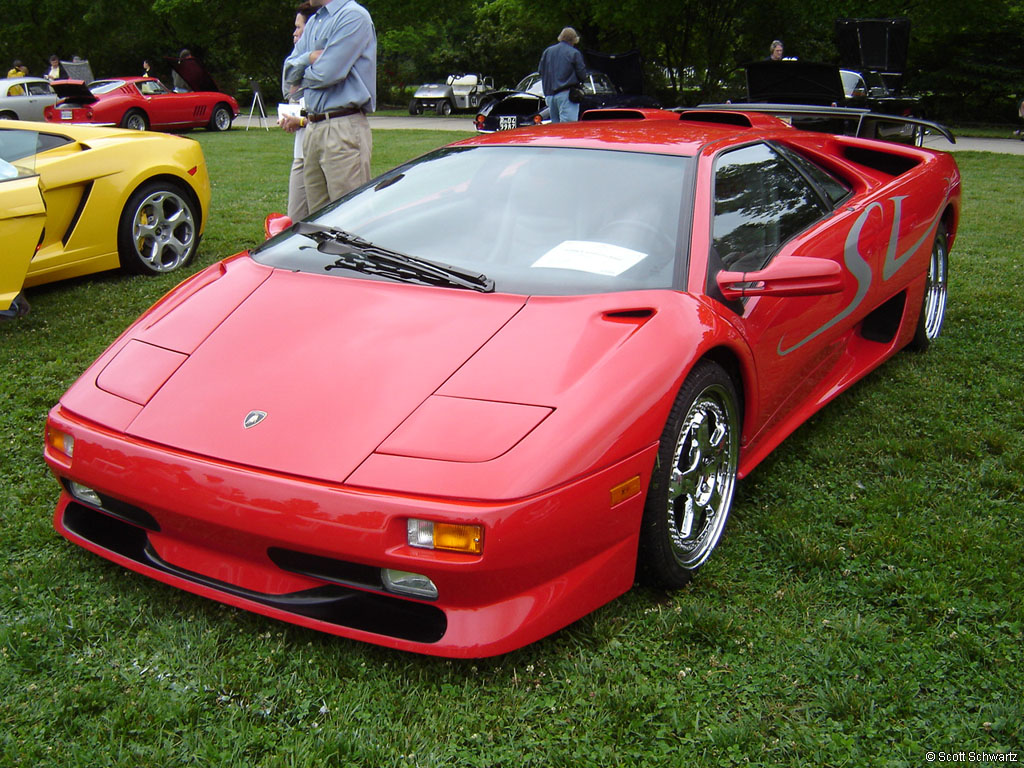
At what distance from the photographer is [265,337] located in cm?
251

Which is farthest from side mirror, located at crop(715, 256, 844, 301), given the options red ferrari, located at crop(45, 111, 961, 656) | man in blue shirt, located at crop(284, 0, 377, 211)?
man in blue shirt, located at crop(284, 0, 377, 211)

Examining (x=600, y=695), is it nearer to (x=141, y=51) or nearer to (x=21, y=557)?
(x=21, y=557)

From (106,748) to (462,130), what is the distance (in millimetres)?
18593

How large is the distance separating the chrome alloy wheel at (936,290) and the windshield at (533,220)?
217 centimetres

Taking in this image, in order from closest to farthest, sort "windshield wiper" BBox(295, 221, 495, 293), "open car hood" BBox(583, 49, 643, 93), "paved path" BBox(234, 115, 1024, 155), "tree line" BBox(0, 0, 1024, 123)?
1. "windshield wiper" BBox(295, 221, 495, 293)
2. "open car hood" BBox(583, 49, 643, 93)
3. "paved path" BBox(234, 115, 1024, 155)
4. "tree line" BBox(0, 0, 1024, 123)

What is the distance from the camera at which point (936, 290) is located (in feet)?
15.4

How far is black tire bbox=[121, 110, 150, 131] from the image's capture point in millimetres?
17609

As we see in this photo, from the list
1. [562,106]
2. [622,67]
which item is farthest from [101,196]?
[622,67]

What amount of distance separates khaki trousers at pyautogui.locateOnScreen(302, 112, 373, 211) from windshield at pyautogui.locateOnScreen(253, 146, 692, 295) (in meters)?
1.98

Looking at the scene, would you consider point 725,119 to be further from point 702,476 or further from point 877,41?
point 877,41

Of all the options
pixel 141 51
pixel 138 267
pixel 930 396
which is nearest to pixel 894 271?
pixel 930 396

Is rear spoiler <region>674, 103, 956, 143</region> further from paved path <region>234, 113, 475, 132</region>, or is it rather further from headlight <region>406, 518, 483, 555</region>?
paved path <region>234, 113, 475, 132</region>

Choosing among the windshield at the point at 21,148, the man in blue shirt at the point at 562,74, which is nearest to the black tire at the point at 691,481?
the windshield at the point at 21,148

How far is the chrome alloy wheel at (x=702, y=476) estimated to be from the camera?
253 cm
